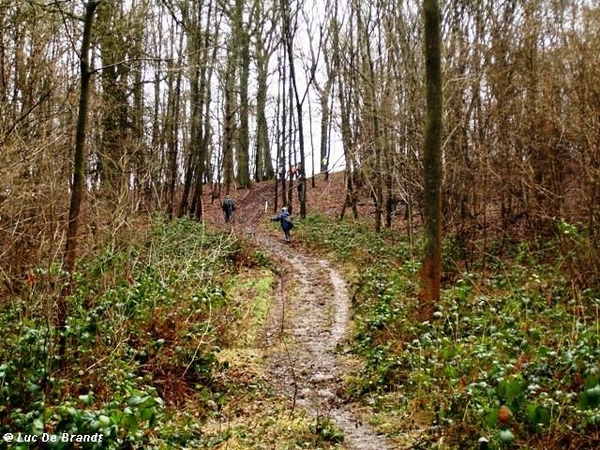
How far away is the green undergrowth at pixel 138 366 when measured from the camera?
13.7 feet

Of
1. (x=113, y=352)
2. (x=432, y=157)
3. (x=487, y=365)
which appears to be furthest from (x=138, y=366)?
(x=432, y=157)

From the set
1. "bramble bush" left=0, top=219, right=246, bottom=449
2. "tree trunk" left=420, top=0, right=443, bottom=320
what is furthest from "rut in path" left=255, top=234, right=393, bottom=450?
"tree trunk" left=420, top=0, right=443, bottom=320

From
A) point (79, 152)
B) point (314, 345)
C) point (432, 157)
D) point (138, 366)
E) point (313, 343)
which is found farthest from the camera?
point (313, 343)

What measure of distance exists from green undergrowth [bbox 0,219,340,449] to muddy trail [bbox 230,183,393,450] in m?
0.35

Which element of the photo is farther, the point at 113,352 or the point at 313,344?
the point at 313,344

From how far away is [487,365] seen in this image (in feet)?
17.9

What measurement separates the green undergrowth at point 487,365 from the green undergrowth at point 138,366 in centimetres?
129

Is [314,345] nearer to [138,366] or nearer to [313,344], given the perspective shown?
[313,344]

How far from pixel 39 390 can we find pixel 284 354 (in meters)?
4.54

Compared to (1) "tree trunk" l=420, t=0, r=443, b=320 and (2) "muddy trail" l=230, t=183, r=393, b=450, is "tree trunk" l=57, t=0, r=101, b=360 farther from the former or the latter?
(1) "tree trunk" l=420, t=0, r=443, b=320

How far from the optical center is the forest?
4.77 meters

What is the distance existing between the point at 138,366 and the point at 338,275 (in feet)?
28.4

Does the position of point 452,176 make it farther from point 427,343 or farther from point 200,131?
point 200,131

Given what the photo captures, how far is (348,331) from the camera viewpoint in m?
9.42
